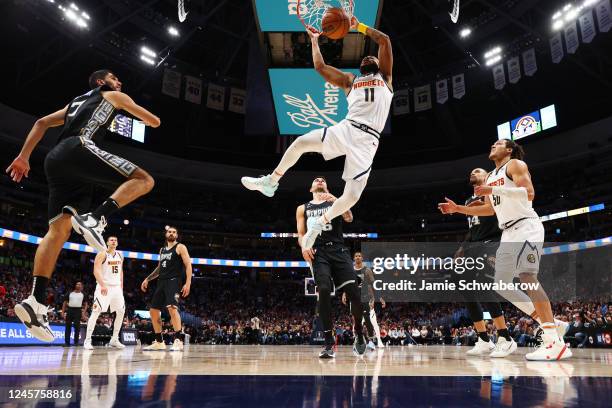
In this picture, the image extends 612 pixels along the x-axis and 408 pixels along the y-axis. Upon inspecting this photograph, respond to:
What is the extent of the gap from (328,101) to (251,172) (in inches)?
743

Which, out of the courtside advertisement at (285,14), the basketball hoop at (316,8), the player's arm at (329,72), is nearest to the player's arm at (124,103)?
the player's arm at (329,72)

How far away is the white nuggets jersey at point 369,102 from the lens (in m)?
4.51

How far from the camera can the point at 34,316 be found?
3.61 meters

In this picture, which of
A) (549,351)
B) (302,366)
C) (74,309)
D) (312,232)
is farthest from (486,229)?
(74,309)

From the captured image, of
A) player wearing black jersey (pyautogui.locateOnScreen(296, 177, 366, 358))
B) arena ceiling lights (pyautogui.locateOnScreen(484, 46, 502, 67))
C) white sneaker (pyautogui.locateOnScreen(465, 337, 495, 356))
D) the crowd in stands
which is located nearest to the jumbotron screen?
arena ceiling lights (pyautogui.locateOnScreen(484, 46, 502, 67))

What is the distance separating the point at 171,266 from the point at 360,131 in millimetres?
5366

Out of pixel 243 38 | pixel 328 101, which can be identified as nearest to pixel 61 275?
pixel 243 38

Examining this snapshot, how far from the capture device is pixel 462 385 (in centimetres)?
248

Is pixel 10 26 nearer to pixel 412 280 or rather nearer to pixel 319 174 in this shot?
pixel 319 174

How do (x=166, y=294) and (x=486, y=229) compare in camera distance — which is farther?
(x=166, y=294)

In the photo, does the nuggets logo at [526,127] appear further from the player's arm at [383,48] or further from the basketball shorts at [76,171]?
the basketball shorts at [76,171]

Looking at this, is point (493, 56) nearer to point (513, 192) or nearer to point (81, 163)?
point (513, 192)

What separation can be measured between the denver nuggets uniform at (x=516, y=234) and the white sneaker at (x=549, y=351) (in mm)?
715

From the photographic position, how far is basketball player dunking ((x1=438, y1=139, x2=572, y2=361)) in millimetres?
4809
